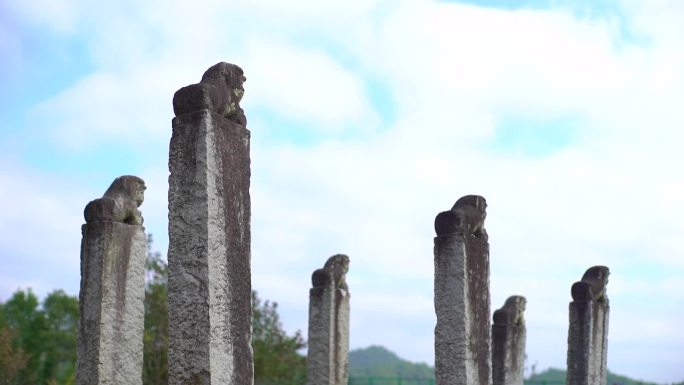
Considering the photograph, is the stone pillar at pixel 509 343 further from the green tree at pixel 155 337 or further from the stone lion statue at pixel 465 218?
the green tree at pixel 155 337

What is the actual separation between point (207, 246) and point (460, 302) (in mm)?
4174

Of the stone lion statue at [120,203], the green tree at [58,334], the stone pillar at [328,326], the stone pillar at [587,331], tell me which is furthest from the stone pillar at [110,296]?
the green tree at [58,334]

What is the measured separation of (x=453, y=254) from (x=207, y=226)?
4.11 m

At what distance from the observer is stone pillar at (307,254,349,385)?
55.1 ft

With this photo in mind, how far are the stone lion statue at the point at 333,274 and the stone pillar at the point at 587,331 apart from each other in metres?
4.11

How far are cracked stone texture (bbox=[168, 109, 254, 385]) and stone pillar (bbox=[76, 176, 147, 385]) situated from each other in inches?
120

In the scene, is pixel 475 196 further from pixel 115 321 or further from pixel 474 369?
pixel 115 321

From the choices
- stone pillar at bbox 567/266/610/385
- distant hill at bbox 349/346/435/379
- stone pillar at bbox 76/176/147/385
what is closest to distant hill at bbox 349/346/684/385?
distant hill at bbox 349/346/435/379

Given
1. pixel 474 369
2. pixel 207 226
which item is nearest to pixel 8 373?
pixel 474 369

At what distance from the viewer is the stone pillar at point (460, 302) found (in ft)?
37.0

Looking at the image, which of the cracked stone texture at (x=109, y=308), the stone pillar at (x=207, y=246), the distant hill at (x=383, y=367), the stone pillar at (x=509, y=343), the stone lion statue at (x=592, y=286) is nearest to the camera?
the stone pillar at (x=207, y=246)

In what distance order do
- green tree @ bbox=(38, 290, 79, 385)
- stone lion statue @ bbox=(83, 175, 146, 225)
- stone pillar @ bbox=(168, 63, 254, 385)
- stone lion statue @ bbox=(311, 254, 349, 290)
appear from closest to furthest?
stone pillar @ bbox=(168, 63, 254, 385) < stone lion statue @ bbox=(83, 175, 146, 225) < stone lion statue @ bbox=(311, 254, 349, 290) < green tree @ bbox=(38, 290, 79, 385)

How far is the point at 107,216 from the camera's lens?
11188 mm

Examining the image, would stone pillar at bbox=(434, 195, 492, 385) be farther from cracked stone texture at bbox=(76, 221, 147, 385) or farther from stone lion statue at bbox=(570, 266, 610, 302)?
stone lion statue at bbox=(570, 266, 610, 302)
